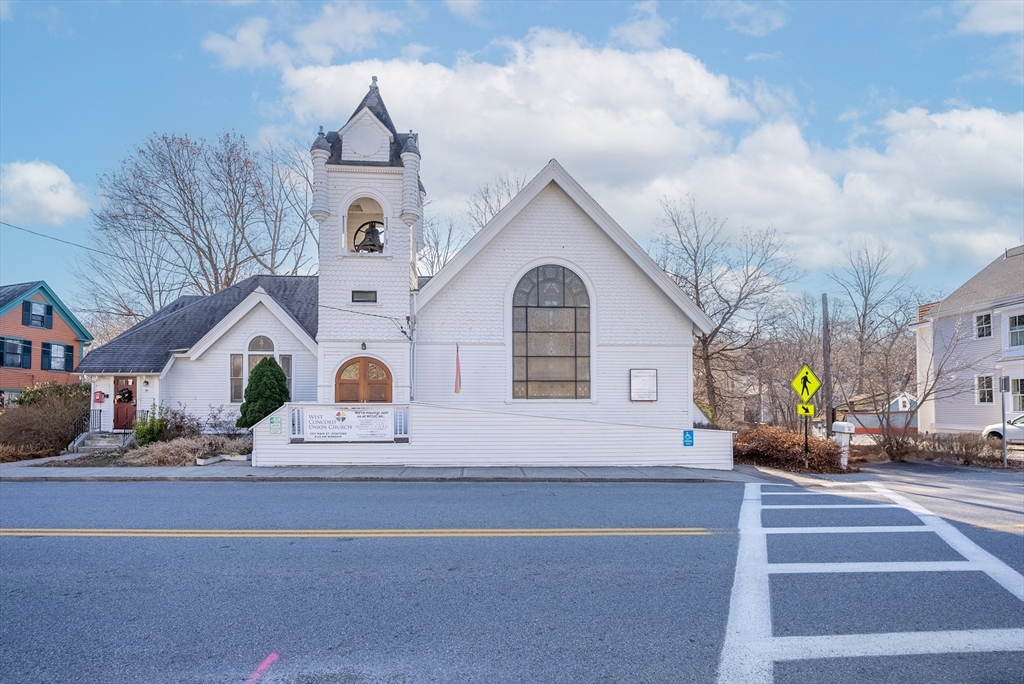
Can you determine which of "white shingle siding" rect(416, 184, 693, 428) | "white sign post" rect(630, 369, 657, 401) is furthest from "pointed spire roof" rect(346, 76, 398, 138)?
"white sign post" rect(630, 369, 657, 401)

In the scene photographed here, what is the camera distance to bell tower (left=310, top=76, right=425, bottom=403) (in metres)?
18.9

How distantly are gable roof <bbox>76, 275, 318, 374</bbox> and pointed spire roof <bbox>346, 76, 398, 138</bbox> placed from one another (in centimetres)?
734

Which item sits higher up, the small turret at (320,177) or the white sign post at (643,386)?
the small turret at (320,177)

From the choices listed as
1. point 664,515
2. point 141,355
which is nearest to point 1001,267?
point 664,515

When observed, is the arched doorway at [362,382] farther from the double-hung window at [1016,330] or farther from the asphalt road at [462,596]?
the double-hung window at [1016,330]

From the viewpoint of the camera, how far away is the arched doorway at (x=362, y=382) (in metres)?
19.0

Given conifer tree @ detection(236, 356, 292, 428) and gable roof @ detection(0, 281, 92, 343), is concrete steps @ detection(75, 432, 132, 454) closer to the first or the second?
conifer tree @ detection(236, 356, 292, 428)

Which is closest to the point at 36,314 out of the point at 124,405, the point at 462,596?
the point at 124,405

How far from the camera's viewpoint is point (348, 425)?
660 inches

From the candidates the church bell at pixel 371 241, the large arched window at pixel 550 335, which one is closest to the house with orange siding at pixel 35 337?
the church bell at pixel 371 241

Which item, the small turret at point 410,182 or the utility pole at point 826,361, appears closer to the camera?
the small turret at point 410,182

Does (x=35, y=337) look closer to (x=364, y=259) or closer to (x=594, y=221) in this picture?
(x=364, y=259)

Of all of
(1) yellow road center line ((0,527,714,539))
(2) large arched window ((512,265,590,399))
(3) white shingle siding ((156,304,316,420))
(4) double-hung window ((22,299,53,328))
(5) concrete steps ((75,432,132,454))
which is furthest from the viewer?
(4) double-hung window ((22,299,53,328))

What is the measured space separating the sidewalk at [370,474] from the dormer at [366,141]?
890cm
